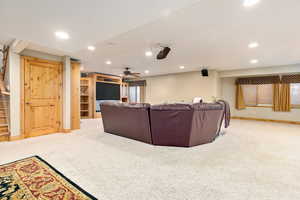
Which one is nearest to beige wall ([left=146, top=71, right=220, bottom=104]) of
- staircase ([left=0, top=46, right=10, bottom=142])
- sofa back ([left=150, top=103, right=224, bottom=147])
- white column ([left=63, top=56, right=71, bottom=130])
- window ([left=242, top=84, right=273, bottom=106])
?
window ([left=242, top=84, right=273, bottom=106])

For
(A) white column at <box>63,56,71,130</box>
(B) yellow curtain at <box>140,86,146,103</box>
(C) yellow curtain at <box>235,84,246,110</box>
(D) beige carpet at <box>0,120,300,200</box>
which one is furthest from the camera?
(B) yellow curtain at <box>140,86,146,103</box>

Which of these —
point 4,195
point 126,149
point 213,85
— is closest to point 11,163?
point 4,195

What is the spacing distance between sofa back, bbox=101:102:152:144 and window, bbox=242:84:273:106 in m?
6.35

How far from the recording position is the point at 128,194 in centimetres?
156

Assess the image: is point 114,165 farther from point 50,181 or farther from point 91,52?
point 91,52

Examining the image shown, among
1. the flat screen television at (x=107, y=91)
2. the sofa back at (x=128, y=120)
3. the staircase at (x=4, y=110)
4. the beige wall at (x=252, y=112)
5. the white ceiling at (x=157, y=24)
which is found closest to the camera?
the white ceiling at (x=157, y=24)

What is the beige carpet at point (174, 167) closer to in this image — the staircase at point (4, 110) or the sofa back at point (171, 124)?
the sofa back at point (171, 124)

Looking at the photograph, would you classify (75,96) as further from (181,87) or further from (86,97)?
(181,87)

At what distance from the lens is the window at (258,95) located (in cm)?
686

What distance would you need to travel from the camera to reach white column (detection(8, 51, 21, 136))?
3.37 metres

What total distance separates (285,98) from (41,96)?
8.99 meters

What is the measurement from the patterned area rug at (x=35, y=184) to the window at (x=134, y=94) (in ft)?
24.8

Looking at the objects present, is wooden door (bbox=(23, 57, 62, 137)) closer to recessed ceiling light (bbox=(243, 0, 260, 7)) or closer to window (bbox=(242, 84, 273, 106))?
recessed ceiling light (bbox=(243, 0, 260, 7))

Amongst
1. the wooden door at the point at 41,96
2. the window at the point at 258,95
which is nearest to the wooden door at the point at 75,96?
the wooden door at the point at 41,96
